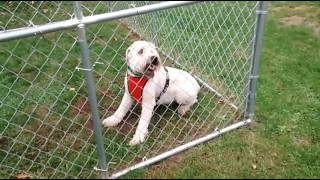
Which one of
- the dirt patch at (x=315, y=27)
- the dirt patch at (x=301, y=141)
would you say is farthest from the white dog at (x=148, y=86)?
the dirt patch at (x=315, y=27)

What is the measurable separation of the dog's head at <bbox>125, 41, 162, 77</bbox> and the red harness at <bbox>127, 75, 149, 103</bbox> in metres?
0.10

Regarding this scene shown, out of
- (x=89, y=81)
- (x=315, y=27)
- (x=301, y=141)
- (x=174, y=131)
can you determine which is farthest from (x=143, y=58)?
(x=315, y=27)

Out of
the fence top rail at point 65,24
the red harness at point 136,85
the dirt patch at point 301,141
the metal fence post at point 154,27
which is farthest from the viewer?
the metal fence post at point 154,27

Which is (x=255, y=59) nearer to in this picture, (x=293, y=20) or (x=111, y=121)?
(x=111, y=121)

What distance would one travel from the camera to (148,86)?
3.69 m

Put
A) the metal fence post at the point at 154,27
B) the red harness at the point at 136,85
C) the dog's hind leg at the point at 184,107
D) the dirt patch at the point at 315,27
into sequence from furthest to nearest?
the dirt patch at the point at 315,27 < the metal fence post at the point at 154,27 < the dog's hind leg at the point at 184,107 < the red harness at the point at 136,85

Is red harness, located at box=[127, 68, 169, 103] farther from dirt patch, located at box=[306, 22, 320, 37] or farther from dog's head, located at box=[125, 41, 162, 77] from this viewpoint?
dirt patch, located at box=[306, 22, 320, 37]

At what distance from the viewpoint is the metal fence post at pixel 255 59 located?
340cm

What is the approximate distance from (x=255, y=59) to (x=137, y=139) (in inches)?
46.2

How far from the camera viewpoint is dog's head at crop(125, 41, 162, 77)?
3438 mm

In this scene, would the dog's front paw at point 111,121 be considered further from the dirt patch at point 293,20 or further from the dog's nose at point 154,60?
the dirt patch at point 293,20

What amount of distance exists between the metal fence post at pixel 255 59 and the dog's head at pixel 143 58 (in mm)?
787

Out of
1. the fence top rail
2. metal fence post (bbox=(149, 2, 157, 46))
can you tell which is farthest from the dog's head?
metal fence post (bbox=(149, 2, 157, 46))

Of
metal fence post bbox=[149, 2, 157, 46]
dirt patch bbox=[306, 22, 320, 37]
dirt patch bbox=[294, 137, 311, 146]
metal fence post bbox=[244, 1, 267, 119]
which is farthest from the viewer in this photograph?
dirt patch bbox=[306, 22, 320, 37]
